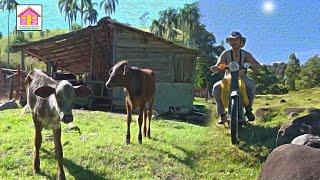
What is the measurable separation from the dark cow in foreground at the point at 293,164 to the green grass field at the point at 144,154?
3.18 meters

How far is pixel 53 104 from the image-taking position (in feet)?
22.3

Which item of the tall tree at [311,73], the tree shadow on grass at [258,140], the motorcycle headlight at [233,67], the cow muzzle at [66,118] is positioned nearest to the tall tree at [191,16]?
the tall tree at [311,73]

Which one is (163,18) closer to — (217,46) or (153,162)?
(217,46)

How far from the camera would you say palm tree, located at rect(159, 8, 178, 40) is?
76387 millimetres

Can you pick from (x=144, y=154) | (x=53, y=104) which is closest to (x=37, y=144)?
(x=53, y=104)

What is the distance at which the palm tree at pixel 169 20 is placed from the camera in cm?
7639

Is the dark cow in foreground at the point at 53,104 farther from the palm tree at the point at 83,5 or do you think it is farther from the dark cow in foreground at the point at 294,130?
the palm tree at the point at 83,5

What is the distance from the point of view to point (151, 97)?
1056 cm

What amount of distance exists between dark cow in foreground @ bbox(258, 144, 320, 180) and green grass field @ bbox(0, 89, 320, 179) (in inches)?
125

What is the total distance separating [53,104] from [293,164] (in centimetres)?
409

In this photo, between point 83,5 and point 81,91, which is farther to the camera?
point 83,5

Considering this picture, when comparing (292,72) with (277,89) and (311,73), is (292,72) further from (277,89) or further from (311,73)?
(311,73)

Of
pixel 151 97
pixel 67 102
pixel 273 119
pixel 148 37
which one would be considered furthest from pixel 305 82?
pixel 67 102

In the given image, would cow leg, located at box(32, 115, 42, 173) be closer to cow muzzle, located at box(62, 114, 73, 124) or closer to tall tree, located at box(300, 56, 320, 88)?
cow muzzle, located at box(62, 114, 73, 124)
